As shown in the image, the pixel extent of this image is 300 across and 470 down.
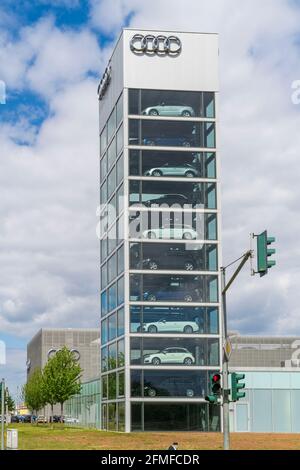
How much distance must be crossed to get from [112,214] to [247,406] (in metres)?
23.2

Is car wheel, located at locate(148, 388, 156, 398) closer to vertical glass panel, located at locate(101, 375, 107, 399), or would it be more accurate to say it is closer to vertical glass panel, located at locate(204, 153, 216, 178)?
vertical glass panel, located at locate(101, 375, 107, 399)

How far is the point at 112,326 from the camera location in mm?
78875

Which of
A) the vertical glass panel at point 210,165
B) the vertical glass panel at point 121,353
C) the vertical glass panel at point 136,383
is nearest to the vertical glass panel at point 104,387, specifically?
the vertical glass panel at point 121,353

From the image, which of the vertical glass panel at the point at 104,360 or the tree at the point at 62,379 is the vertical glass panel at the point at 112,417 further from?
the tree at the point at 62,379

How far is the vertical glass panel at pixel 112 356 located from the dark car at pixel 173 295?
284 inches

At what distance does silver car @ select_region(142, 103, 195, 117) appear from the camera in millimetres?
75500

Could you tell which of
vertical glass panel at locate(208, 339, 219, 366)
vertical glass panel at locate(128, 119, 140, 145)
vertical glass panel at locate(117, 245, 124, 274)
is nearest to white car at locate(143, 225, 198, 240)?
vertical glass panel at locate(117, 245, 124, 274)

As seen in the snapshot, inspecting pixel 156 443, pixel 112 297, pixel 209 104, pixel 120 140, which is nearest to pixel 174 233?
pixel 112 297

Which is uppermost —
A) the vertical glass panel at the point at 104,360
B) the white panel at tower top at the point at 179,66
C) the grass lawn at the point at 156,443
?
the white panel at tower top at the point at 179,66

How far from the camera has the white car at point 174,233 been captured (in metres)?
73.9

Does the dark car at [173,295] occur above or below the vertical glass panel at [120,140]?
below

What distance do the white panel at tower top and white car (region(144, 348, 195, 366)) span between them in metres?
24.7

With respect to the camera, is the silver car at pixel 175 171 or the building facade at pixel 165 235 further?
the silver car at pixel 175 171

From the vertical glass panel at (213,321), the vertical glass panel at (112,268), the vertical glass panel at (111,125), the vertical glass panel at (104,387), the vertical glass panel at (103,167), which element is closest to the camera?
the vertical glass panel at (213,321)
